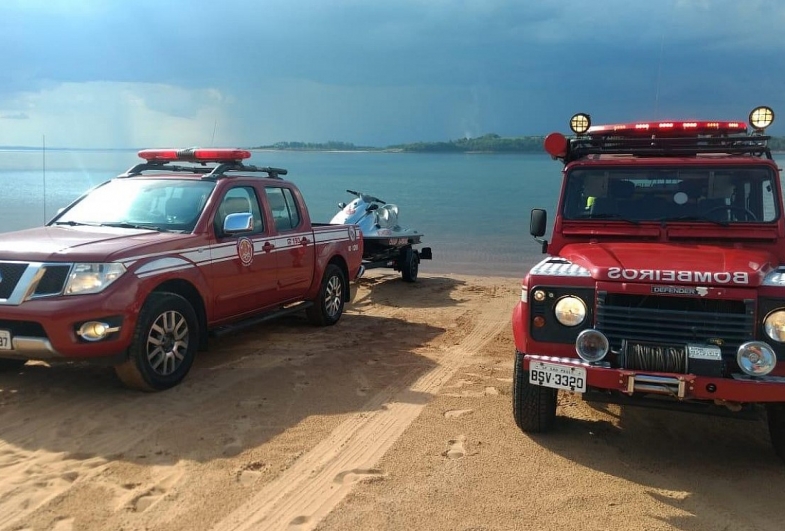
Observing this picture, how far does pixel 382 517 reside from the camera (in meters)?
3.73

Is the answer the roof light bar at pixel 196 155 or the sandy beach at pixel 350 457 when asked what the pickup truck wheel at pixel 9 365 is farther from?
the roof light bar at pixel 196 155

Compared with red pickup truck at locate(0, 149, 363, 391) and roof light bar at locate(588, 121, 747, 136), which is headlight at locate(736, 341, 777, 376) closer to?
roof light bar at locate(588, 121, 747, 136)

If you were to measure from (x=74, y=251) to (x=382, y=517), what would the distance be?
3.22 meters

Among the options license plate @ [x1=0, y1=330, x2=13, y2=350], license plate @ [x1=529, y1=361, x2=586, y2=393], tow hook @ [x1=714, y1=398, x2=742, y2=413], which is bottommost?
tow hook @ [x1=714, y1=398, x2=742, y2=413]

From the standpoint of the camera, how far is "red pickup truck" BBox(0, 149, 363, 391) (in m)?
5.09

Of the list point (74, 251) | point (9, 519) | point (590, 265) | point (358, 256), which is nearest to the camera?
point (9, 519)

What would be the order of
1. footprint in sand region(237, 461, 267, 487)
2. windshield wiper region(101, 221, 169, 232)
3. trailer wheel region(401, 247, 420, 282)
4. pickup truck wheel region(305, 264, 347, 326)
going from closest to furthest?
footprint in sand region(237, 461, 267, 487), windshield wiper region(101, 221, 169, 232), pickup truck wheel region(305, 264, 347, 326), trailer wheel region(401, 247, 420, 282)

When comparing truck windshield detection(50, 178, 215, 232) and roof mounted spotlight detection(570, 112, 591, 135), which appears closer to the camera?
roof mounted spotlight detection(570, 112, 591, 135)

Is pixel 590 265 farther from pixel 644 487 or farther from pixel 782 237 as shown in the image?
pixel 782 237

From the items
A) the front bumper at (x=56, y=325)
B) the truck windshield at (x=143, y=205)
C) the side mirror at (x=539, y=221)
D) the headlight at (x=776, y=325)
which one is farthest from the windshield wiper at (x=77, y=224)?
the headlight at (x=776, y=325)

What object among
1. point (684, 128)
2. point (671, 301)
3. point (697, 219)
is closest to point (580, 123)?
point (684, 128)

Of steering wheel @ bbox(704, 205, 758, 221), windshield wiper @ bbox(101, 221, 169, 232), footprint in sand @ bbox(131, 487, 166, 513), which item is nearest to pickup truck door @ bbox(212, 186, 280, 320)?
windshield wiper @ bbox(101, 221, 169, 232)

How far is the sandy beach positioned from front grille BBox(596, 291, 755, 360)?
36.3 inches

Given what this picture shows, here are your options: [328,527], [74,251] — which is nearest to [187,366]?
[74,251]
